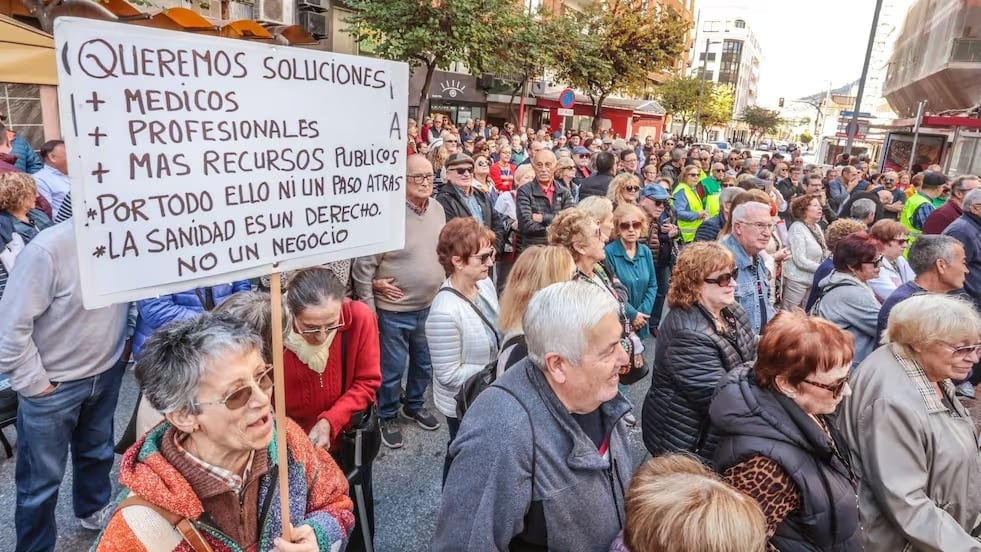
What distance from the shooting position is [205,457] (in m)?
1.63

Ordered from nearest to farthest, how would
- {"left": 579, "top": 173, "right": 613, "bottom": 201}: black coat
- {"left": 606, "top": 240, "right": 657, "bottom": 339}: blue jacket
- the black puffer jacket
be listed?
the black puffer jacket
{"left": 606, "top": 240, "right": 657, "bottom": 339}: blue jacket
{"left": 579, "top": 173, "right": 613, "bottom": 201}: black coat

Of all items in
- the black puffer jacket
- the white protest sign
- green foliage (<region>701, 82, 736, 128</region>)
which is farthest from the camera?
green foliage (<region>701, 82, 736, 128</region>)

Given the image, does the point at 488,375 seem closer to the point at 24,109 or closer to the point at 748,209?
the point at 748,209

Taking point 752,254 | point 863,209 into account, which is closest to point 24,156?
point 752,254

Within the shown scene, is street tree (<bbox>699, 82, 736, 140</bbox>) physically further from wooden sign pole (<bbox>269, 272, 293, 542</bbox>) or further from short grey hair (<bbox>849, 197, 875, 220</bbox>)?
wooden sign pole (<bbox>269, 272, 293, 542</bbox>)

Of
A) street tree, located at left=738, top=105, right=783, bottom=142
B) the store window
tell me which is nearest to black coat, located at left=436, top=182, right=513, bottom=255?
the store window

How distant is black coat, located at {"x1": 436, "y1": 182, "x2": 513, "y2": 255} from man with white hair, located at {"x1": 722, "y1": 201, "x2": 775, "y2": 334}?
180 cm

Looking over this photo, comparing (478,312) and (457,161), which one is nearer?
(478,312)

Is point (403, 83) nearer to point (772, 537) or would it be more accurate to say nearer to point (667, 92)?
point (772, 537)

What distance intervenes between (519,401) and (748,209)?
9.74ft

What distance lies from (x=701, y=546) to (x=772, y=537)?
Answer: 0.77 metres

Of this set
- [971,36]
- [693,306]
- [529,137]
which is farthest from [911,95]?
[693,306]

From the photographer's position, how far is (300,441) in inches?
A: 76.4

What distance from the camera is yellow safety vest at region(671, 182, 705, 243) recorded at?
7020 mm
